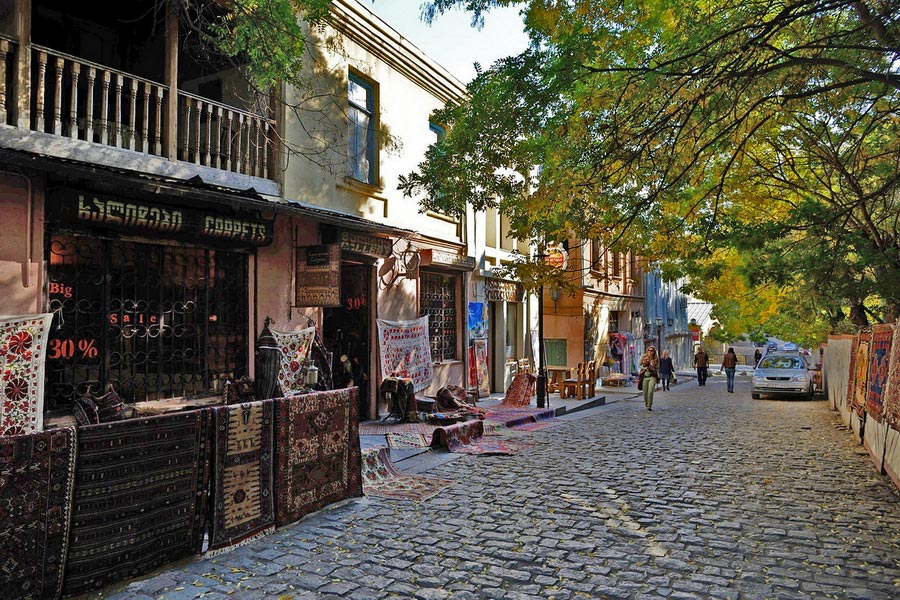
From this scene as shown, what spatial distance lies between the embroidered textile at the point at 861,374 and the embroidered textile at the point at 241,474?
1104cm

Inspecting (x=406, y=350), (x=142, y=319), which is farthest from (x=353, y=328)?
(x=142, y=319)

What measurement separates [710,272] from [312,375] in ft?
41.5

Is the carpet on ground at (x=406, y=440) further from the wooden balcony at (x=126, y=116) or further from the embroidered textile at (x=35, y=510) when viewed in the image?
the embroidered textile at (x=35, y=510)

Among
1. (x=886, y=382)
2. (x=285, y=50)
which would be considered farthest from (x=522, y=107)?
(x=886, y=382)

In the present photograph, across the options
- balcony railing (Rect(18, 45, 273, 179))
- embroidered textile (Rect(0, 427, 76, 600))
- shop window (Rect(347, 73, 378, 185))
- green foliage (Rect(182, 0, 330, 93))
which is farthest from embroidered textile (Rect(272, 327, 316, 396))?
embroidered textile (Rect(0, 427, 76, 600))

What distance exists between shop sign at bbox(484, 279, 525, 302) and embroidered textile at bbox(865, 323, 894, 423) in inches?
361

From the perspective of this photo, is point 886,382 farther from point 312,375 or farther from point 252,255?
point 252,255

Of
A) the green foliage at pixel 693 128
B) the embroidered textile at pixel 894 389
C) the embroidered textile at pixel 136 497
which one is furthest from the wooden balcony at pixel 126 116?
the embroidered textile at pixel 894 389

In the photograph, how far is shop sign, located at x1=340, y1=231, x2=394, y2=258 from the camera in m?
11.2

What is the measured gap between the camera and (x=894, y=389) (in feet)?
27.8

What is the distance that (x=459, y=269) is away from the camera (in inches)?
650

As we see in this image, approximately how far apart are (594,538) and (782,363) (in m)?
20.7

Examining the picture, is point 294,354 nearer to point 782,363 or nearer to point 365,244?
point 365,244

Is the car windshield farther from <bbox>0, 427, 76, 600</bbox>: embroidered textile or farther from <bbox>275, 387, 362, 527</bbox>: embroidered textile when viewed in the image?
<bbox>0, 427, 76, 600</bbox>: embroidered textile
